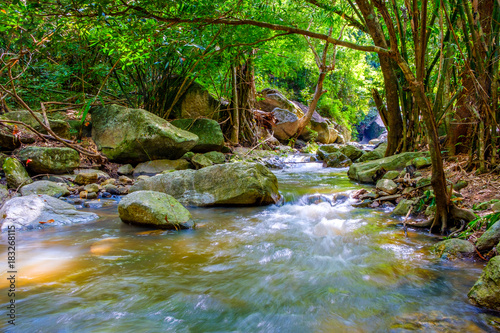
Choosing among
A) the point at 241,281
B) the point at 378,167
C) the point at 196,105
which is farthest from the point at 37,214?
the point at 196,105

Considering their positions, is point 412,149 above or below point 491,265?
above

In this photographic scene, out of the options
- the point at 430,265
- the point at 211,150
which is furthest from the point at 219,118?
the point at 430,265

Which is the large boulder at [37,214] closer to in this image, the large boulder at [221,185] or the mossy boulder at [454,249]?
the large boulder at [221,185]

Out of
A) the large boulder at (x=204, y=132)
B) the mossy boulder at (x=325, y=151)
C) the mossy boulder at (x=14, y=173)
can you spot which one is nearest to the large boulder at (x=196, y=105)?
the large boulder at (x=204, y=132)

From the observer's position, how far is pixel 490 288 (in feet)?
5.75

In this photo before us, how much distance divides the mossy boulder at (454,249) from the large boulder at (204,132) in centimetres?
678

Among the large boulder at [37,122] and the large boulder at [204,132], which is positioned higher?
the large boulder at [37,122]

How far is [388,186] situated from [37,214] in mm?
5403

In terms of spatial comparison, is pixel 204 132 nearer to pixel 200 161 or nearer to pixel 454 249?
pixel 200 161

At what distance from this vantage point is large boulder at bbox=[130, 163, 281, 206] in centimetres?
478

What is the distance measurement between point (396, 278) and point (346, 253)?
657mm

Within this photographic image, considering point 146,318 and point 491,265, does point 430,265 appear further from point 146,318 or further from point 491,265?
point 146,318

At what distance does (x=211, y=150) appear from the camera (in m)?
8.85

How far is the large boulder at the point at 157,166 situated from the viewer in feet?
23.6
